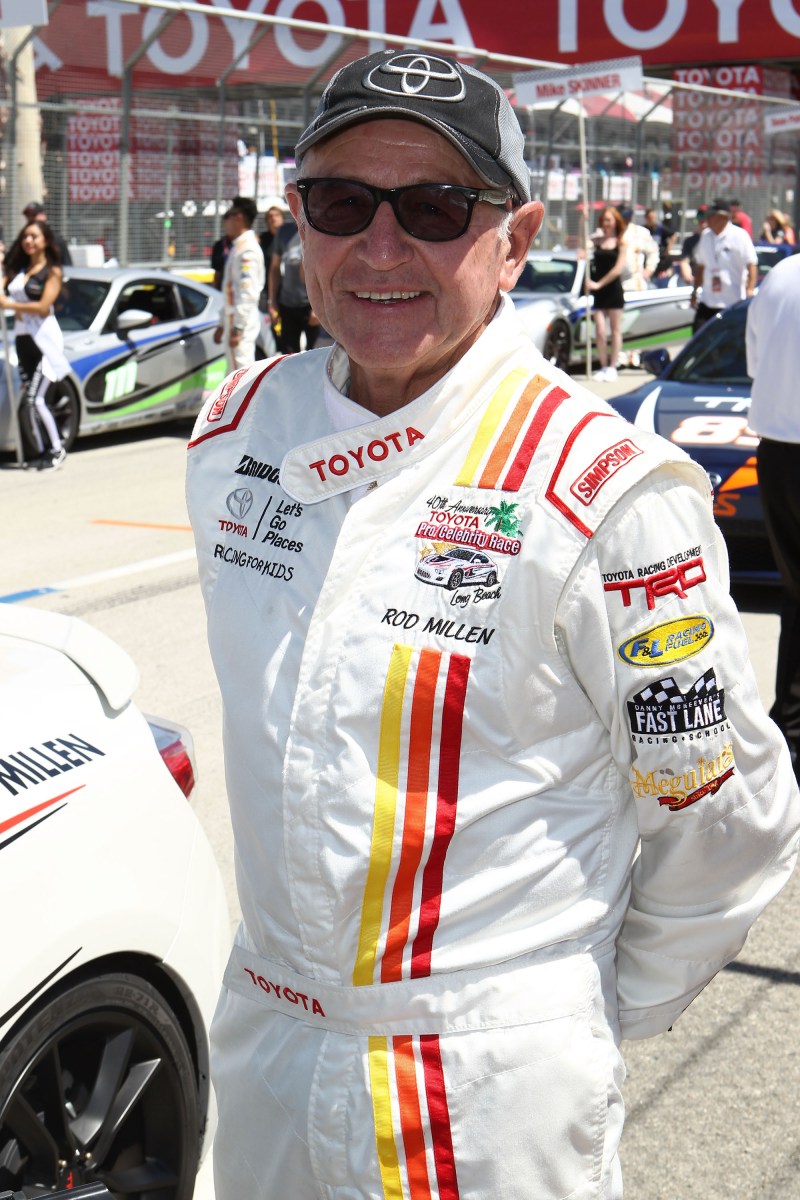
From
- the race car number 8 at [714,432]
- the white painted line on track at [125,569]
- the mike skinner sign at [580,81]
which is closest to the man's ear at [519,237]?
the race car number 8 at [714,432]

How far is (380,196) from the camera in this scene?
1751 mm

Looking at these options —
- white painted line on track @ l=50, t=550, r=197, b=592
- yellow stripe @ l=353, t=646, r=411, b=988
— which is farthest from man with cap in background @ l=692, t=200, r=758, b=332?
A: yellow stripe @ l=353, t=646, r=411, b=988

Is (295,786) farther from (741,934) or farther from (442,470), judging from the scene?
(741,934)

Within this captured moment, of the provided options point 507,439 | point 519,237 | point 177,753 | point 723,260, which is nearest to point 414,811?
point 507,439

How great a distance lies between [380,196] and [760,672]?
5.09 meters

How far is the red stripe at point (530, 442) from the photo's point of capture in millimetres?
1658

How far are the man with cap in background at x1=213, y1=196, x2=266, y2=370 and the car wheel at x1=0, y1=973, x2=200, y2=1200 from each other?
35.4 feet

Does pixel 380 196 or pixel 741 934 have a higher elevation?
pixel 380 196

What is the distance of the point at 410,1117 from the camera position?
5.31 ft

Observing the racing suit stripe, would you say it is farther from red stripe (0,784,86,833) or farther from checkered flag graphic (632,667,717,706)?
red stripe (0,784,86,833)

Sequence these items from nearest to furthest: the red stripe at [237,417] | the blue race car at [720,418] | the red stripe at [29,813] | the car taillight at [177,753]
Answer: the red stripe at [237,417] < the red stripe at [29,813] < the car taillight at [177,753] < the blue race car at [720,418]

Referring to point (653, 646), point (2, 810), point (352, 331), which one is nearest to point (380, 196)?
point (352, 331)

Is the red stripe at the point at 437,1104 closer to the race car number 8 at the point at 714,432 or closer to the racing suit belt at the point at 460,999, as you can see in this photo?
the racing suit belt at the point at 460,999

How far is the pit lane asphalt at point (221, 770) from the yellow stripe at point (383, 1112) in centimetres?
16
